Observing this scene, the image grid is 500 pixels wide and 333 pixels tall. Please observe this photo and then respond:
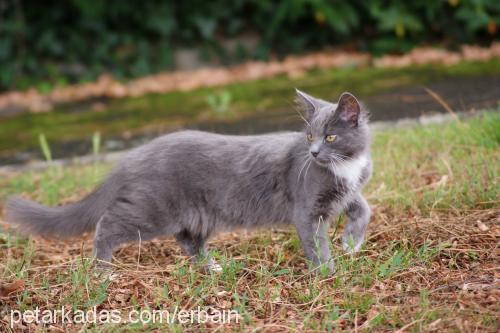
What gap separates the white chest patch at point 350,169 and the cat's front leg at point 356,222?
4.7 inches

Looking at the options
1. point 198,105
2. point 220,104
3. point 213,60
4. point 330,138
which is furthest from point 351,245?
point 213,60

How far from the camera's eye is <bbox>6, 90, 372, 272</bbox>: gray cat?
2842mm

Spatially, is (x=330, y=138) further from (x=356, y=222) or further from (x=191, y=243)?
(x=191, y=243)

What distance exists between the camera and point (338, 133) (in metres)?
2.82

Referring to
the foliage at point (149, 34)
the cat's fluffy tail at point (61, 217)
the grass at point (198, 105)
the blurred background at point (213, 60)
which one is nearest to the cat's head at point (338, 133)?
the cat's fluffy tail at point (61, 217)

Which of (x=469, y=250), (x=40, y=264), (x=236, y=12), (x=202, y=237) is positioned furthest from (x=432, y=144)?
(x=236, y=12)

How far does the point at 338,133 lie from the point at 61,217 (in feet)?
4.55

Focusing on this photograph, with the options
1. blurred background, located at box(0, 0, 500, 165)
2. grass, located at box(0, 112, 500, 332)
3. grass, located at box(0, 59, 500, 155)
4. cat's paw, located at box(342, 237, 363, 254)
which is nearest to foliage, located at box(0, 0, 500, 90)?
blurred background, located at box(0, 0, 500, 165)

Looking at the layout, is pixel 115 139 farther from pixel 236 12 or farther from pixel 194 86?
pixel 236 12

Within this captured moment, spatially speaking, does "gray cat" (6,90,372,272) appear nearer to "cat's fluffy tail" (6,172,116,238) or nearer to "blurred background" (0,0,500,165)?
"cat's fluffy tail" (6,172,116,238)

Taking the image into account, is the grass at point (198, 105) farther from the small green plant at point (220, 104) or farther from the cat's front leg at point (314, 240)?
the cat's front leg at point (314, 240)

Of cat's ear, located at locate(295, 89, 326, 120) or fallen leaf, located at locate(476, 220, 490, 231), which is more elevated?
cat's ear, located at locate(295, 89, 326, 120)

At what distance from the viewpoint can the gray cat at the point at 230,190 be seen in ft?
9.32

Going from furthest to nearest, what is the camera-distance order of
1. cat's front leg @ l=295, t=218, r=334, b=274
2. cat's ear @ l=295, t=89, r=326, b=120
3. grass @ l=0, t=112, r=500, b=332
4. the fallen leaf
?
1. cat's ear @ l=295, t=89, r=326, b=120
2. the fallen leaf
3. cat's front leg @ l=295, t=218, r=334, b=274
4. grass @ l=0, t=112, r=500, b=332
